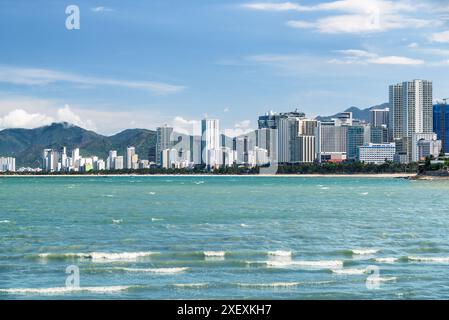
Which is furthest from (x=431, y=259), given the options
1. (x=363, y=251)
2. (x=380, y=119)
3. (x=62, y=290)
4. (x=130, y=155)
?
(x=380, y=119)

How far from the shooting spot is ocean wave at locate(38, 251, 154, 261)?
984 centimetres

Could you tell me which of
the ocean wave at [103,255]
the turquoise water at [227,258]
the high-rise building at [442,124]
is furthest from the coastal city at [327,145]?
the ocean wave at [103,255]

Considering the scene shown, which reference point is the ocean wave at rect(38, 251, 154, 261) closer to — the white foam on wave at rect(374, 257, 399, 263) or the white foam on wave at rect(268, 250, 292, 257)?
the white foam on wave at rect(268, 250, 292, 257)

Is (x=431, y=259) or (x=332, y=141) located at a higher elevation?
(x=332, y=141)

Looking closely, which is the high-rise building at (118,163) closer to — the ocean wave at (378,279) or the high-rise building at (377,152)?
the high-rise building at (377,152)

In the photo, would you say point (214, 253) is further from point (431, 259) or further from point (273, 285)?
point (431, 259)

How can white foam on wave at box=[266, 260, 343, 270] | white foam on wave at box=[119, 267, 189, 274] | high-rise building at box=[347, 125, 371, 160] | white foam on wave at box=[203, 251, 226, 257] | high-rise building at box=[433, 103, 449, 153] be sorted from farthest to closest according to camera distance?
1. high-rise building at box=[347, 125, 371, 160]
2. high-rise building at box=[433, 103, 449, 153]
3. white foam on wave at box=[203, 251, 226, 257]
4. white foam on wave at box=[266, 260, 343, 270]
5. white foam on wave at box=[119, 267, 189, 274]

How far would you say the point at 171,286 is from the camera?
281 inches

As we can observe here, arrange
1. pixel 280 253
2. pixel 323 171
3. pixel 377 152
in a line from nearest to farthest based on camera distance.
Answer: pixel 280 253 < pixel 323 171 < pixel 377 152

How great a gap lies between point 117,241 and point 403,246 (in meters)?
5.58

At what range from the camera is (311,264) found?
8969 mm

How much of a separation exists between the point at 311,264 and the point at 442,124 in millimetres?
95437

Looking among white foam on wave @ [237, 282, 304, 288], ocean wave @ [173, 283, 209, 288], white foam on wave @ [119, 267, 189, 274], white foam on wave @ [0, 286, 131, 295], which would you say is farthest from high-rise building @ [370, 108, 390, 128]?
white foam on wave @ [0, 286, 131, 295]
